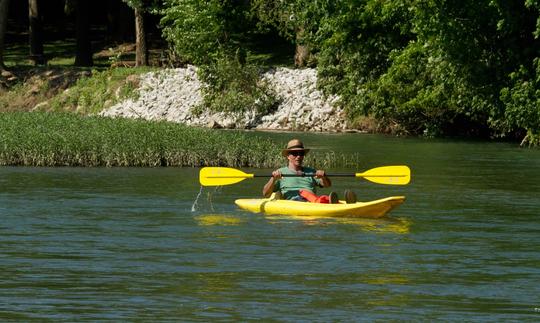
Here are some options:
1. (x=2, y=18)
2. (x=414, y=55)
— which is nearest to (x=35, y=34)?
(x=2, y=18)

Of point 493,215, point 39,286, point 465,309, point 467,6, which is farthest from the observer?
point 467,6

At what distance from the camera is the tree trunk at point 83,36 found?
188 ft

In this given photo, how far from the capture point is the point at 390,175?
22953mm

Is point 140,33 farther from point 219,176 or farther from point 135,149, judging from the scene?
point 219,176

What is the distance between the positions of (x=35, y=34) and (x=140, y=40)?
285 inches

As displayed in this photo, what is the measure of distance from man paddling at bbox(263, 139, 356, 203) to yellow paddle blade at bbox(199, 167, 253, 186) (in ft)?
4.06

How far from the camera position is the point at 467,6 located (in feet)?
118

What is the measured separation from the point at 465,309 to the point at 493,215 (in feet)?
27.6

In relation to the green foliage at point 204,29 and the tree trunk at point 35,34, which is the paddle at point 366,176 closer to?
the green foliage at point 204,29

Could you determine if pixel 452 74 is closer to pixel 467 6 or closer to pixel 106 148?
pixel 467 6

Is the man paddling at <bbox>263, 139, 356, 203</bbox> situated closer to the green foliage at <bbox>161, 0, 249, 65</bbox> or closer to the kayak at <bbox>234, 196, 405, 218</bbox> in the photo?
the kayak at <bbox>234, 196, 405, 218</bbox>

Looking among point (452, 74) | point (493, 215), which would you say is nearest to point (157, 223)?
point (493, 215)

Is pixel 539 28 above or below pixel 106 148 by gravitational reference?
above

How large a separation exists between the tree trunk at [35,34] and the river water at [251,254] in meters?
33.1
